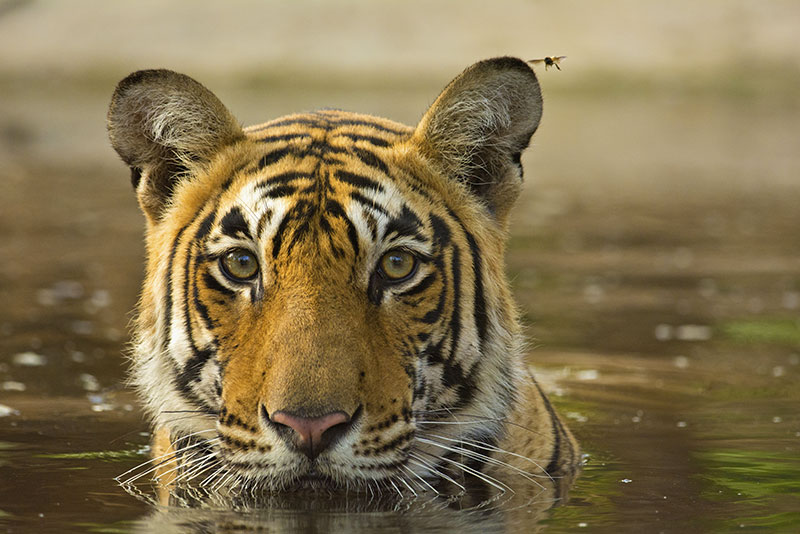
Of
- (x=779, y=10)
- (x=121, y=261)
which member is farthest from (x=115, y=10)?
(x=121, y=261)

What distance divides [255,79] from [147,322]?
835 inches

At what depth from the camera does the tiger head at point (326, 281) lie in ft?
10.8

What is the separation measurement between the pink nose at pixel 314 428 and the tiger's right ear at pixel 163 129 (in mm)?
1035

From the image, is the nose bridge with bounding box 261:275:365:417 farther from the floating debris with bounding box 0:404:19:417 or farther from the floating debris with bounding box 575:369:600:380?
the floating debris with bounding box 575:369:600:380

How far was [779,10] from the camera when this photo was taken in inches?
1045

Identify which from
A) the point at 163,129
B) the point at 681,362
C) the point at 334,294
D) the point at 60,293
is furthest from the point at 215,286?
the point at 60,293

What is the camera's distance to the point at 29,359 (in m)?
6.22

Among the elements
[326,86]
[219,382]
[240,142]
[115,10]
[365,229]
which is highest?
[115,10]

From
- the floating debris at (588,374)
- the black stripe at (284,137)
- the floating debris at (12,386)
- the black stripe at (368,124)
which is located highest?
the black stripe at (368,124)

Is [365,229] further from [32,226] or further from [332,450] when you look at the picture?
[32,226]

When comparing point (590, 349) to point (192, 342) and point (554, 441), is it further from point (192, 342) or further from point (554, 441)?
point (192, 342)

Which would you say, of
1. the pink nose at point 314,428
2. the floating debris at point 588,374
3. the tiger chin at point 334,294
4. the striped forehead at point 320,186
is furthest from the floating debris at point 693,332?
the pink nose at point 314,428

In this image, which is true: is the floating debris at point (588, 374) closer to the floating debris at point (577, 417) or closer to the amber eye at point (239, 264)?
the floating debris at point (577, 417)

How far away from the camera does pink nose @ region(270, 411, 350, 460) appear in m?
3.14
